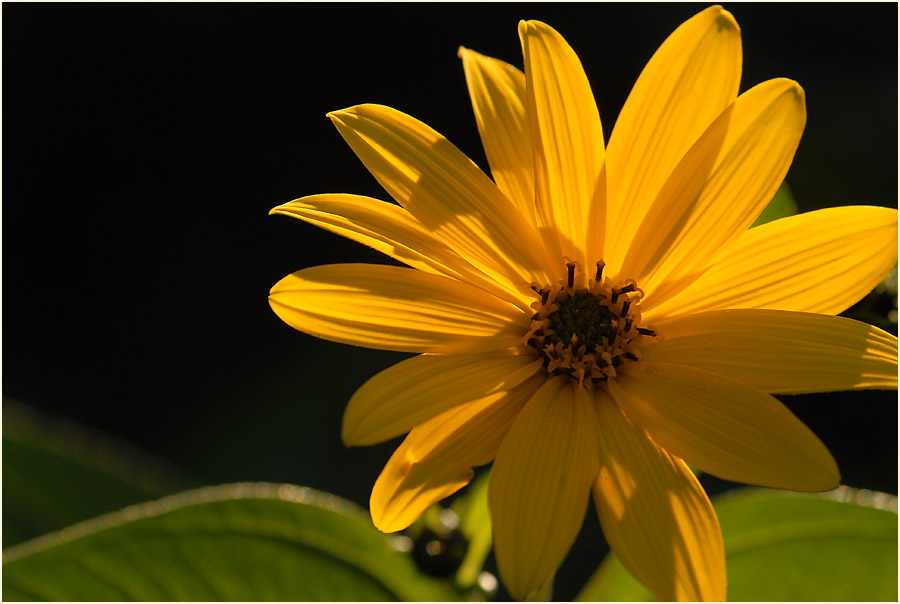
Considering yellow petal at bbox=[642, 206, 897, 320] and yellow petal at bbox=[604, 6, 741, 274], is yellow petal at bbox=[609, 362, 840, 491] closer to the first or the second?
yellow petal at bbox=[642, 206, 897, 320]

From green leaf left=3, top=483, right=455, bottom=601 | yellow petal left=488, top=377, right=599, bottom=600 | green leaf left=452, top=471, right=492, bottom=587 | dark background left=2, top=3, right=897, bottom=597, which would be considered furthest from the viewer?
dark background left=2, top=3, right=897, bottom=597

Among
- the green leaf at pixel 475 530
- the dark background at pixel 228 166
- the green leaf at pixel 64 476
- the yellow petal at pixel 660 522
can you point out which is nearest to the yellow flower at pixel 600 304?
the yellow petal at pixel 660 522

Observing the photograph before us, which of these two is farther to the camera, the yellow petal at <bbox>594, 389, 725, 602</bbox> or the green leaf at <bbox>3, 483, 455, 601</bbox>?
the green leaf at <bbox>3, 483, 455, 601</bbox>

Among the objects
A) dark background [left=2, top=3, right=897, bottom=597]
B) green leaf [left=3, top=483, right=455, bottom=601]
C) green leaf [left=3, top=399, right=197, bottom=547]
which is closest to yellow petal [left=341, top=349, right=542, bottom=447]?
green leaf [left=3, top=483, right=455, bottom=601]

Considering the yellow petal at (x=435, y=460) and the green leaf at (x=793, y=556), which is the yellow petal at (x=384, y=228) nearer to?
the yellow petal at (x=435, y=460)

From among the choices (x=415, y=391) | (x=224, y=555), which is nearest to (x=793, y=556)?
(x=415, y=391)

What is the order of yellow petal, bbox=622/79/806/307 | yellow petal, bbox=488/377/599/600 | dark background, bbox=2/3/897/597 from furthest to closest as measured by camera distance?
dark background, bbox=2/3/897/597 → yellow petal, bbox=622/79/806/307 → yellow petal, bbox=488/377/599/600

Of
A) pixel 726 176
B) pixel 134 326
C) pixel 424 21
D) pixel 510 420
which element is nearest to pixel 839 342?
pixel 726 176

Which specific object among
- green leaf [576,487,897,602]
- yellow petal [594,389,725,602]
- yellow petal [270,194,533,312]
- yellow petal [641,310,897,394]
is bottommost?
green leaf [576,487,897,602]
